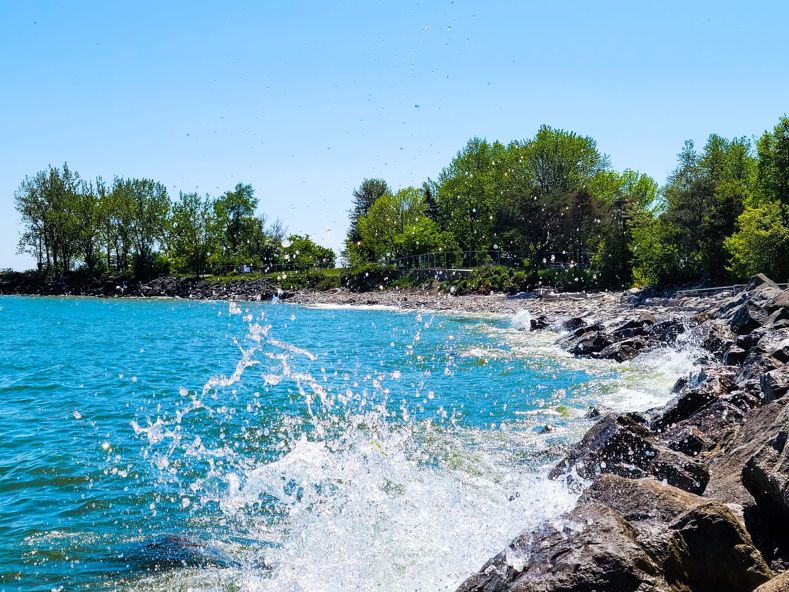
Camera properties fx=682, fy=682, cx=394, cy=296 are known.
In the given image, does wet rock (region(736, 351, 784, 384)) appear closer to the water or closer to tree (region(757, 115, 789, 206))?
the water

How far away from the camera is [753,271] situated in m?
45.1

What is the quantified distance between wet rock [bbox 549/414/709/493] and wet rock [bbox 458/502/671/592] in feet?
10.0

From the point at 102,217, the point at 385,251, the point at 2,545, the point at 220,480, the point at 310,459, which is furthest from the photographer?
the point at 102,217

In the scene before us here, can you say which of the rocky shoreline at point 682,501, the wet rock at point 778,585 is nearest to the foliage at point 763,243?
the rocky shoreline at point 682,501

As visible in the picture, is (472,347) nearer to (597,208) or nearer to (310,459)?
(310,459)

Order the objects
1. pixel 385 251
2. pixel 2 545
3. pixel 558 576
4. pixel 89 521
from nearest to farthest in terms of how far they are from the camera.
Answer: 1. pixel 558 576
2. pixel 2 545
3. pixel 89 521
4. pixel 385 251

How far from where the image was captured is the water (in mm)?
9375

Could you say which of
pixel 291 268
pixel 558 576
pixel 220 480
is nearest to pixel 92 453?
pixel 220 480

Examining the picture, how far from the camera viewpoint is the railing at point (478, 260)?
80.9 meters

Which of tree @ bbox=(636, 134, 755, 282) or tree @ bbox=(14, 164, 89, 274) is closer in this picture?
tree @ bbox=(636, 134, 755, 282)

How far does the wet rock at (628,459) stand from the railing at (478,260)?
66.9m

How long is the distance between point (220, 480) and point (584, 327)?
84.2 ft

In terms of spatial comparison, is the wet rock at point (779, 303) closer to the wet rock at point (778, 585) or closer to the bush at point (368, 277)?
the wet rock at point (778, 585)

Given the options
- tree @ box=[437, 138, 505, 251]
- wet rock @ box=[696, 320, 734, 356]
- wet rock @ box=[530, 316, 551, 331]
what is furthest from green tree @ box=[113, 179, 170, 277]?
wet rock @ box=[696, 320, 734, 356]
